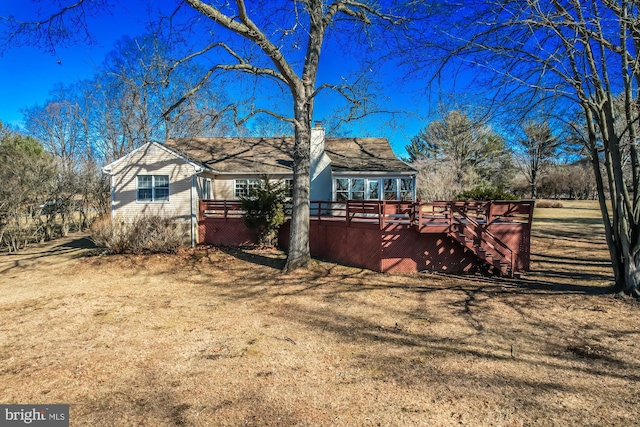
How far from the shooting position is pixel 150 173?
1402cm

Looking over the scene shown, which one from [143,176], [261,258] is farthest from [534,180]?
[143,176]

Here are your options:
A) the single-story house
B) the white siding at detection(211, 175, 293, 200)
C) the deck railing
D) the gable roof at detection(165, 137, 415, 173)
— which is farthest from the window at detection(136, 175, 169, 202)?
the deck railing

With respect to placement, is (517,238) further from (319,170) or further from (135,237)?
(135,237)

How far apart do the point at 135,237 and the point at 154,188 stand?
115 inches

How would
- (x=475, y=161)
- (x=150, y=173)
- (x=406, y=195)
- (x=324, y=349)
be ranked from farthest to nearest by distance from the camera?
(x=475, y=161)
(x=406, y=195)
(x=150, y=173)
(x=324, y=349)

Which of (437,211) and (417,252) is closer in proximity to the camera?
(417,252)

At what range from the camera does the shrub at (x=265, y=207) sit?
12375 mm

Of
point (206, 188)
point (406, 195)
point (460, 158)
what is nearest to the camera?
point (206, 188)

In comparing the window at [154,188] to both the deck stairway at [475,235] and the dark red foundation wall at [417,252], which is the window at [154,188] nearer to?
the dark red foundation wall at [417,252]

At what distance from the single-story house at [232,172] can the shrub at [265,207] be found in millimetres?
1957

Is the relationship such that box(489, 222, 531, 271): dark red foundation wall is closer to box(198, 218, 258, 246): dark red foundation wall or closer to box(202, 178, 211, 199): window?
box(198, 218, 258, 246): dark red foundation wall

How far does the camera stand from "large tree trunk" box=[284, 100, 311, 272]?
31.6 feet

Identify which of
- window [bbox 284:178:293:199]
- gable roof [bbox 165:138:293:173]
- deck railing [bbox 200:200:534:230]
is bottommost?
deck railing [bbox 200:200:534:230]

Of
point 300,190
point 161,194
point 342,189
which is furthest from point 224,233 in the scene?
point 342,189
